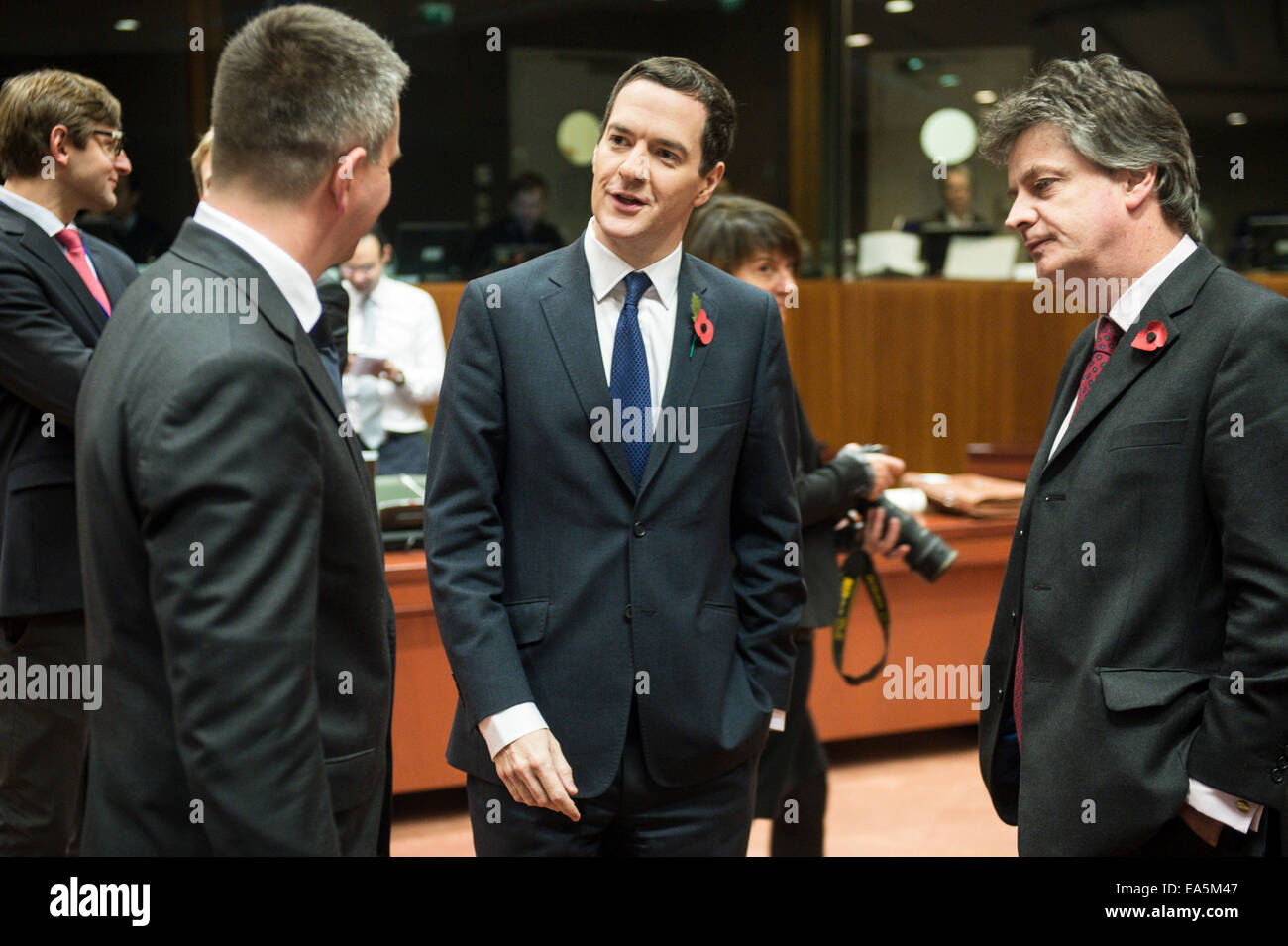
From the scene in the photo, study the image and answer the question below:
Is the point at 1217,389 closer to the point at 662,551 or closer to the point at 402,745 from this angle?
the point at 662,551

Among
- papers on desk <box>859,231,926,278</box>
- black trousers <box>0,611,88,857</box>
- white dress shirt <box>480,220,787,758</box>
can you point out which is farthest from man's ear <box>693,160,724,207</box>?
papers on desk <box>859,231,926,278</box>

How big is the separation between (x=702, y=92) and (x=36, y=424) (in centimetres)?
162

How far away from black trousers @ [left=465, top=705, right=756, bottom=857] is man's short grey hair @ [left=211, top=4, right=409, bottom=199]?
0.87 metres

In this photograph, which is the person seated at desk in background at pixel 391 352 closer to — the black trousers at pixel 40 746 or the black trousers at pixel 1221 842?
the black trousers at pixel 40 746

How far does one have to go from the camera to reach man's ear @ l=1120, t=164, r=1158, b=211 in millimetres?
1724

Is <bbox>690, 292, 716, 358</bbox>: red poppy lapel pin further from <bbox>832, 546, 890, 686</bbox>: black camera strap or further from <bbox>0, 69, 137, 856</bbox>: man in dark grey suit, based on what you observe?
<bbox>0, 69, 137, 856</bbox>: man in dark grey suit

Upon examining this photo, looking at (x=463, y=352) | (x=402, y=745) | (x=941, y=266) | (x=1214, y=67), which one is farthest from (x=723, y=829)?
(x=1214, y=67)

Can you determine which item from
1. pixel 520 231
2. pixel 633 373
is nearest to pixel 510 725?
pixel 633 373

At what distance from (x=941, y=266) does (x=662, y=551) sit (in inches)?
200

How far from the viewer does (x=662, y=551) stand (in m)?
1.78

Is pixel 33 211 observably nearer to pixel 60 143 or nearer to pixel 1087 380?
pixel 60 143

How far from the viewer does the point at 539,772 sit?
1658mm

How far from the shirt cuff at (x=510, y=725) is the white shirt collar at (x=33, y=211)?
1709mm
